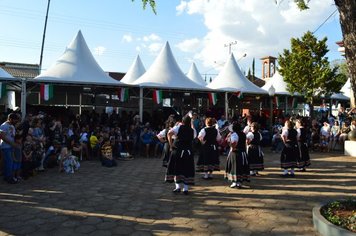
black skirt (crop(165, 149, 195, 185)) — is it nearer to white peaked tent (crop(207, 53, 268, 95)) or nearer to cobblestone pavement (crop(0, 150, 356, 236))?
cobblestone pavement (crop(0, 150, 356, 236))

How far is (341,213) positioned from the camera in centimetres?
497

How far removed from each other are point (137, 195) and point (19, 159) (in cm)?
333

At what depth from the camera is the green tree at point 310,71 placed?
19.7 m

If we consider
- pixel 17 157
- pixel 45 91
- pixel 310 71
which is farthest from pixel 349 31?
pixel 310 71

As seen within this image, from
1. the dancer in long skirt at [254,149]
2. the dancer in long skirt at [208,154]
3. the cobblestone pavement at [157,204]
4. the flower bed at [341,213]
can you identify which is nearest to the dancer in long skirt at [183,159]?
the cobblestone pavement at [157,204]

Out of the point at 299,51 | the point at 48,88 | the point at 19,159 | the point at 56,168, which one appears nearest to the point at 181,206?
the point at 19,159

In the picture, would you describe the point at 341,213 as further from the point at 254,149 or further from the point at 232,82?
the point at 232,82

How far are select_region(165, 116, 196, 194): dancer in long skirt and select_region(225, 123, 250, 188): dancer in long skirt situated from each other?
1.04 metres

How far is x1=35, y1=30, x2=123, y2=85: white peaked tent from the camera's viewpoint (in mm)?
13727

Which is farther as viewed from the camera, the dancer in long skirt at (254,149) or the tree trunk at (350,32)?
the dancer in long skirt at (254,149)

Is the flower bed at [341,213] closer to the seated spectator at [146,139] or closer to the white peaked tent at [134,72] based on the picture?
the seated spectator at [146,139]

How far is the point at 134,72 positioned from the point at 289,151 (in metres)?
16.7

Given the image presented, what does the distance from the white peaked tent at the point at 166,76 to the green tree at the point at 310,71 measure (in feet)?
21.2

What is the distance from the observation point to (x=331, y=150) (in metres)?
15.8
